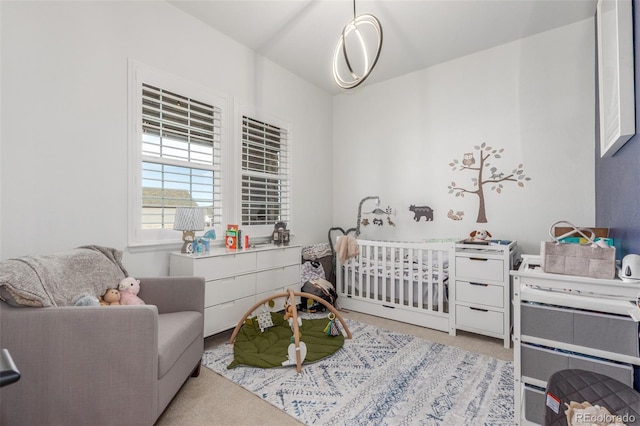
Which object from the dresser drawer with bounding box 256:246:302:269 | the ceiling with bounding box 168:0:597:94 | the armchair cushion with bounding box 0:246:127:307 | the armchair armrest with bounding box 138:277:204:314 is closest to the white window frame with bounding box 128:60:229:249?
the armchair cushion with bounding box 0:246:127:307

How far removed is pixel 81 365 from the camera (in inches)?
54.5

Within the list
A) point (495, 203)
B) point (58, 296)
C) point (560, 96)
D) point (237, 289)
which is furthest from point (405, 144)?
point (58, 296)

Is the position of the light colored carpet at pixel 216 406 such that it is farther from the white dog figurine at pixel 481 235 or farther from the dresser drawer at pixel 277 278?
the white dog figurine at pixel 481 235

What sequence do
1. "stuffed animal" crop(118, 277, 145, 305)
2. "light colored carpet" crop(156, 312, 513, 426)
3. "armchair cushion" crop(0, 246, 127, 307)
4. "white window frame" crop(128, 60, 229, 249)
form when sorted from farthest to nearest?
"white window frame" crop(128, 60, 229, 249) → "stuffed animal" crop(118, 277, 145, 305) → "light colored carpet" crop(156, 312, 513, 426) → "armchair cushion" crop(0, 246, 127, 307)

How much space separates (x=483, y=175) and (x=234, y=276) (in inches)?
108

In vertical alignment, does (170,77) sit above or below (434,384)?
above

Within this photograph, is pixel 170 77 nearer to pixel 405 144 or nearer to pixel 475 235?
pixel 405 144

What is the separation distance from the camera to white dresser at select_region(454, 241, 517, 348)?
2605 mm

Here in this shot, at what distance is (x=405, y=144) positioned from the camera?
3840mm

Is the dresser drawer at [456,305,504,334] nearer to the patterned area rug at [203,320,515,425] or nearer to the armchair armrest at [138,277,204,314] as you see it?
the patterned area rug at [203,320,515,425]

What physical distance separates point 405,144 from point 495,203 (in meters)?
1.25

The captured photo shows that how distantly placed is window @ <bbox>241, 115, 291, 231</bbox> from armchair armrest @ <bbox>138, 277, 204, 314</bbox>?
1241mm

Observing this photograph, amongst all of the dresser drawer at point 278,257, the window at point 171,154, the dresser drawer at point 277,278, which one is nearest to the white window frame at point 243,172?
the window at point 171,154

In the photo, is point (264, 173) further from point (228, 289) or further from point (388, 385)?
point (388, 385)
